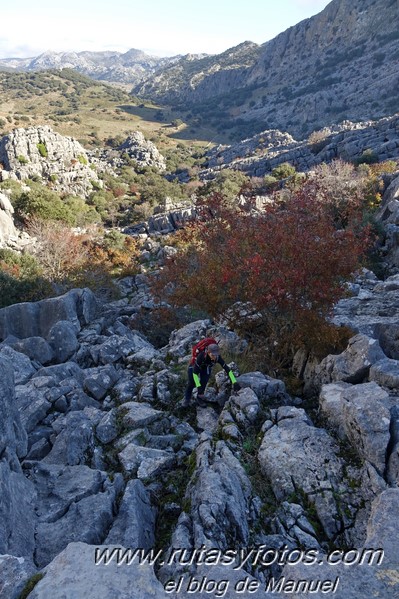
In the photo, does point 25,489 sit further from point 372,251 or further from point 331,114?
point 331,114

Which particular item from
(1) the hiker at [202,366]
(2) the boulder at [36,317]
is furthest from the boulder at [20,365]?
(1) the hiker at [202,366]

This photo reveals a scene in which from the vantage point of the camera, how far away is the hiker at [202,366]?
358 inches

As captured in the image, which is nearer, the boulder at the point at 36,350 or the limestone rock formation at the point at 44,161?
the boulder at the point at 36,350

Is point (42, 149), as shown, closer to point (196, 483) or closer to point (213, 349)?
point (213, 349)

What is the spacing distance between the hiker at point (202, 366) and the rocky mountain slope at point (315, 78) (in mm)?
93885

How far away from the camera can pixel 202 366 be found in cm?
947

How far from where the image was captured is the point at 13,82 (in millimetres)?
134625

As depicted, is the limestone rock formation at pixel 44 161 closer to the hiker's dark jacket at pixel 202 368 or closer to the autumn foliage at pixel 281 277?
the autumn foliage at pixel 281 277

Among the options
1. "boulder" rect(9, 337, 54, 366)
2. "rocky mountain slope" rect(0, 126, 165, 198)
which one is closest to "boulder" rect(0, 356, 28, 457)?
"boulder" rect(9, 337, 54, 366)

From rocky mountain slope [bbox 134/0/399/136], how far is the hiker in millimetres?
93885

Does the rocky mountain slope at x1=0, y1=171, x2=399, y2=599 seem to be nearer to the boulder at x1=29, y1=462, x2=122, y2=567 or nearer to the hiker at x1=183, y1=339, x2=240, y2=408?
the boulder at x1=29, y1=462, x2=122, y2=567

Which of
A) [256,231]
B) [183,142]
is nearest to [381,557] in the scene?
[256,231]

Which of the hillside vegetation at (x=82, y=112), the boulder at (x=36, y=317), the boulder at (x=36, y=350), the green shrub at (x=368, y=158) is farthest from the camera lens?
the hillside vegetation at (x=82, y=112)

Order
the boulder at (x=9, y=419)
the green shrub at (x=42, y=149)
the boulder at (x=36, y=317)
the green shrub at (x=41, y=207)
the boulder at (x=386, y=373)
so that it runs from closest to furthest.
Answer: the boulder at (x=9, y=419)
the boulder at (x=386, y=373)
the boulder at (x=36, y=317)
the green shrub at (x=41, y=207)
the green shrub at (x=42, y=149)
